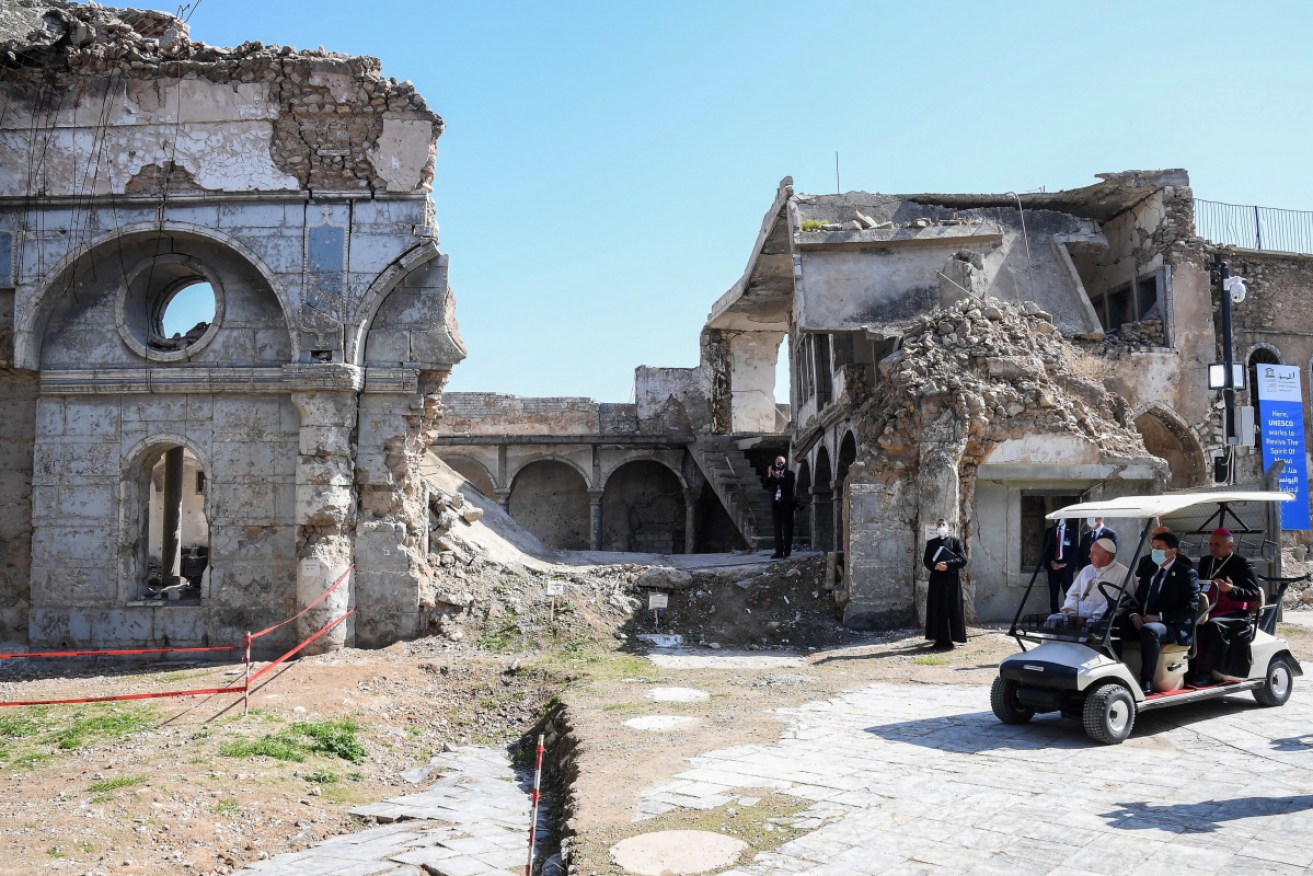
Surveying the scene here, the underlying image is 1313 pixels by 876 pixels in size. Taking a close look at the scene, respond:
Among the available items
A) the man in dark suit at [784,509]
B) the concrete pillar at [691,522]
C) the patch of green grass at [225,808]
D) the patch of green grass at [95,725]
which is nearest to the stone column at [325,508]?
the patch of green grass at [95,725]

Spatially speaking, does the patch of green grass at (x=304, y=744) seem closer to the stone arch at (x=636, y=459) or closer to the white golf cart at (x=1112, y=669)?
the white golf cart at (x=1112, y=669)

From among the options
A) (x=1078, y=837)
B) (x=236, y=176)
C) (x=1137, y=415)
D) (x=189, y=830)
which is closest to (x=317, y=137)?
(x=236, y=176)

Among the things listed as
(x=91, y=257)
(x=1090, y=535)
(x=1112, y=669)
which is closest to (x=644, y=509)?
(x=1090, y=535)

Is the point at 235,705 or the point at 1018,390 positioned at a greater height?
the point at 1018,390

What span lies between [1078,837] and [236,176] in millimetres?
12168

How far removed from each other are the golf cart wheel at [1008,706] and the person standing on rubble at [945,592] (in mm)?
4294

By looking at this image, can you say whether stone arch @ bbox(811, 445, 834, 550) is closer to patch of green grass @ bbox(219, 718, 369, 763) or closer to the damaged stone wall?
the damaged stone wall

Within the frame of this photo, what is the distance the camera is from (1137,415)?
19.5 metres

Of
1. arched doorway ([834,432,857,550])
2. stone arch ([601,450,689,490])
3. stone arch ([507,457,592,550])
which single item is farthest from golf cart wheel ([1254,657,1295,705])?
stone arch ([507,457,592,550])

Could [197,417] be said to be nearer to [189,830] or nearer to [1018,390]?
[189,830]

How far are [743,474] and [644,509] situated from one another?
453 centimetres

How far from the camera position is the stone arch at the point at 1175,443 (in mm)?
19609

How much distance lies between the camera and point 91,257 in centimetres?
1347

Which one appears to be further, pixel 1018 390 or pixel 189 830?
pixel 1018 390
